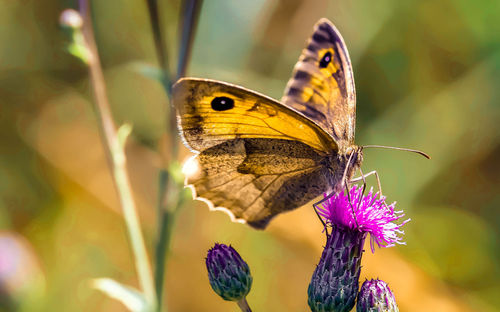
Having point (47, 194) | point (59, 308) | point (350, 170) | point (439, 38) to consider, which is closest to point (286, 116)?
point (350, 170)

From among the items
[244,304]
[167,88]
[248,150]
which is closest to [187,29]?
[167,88]

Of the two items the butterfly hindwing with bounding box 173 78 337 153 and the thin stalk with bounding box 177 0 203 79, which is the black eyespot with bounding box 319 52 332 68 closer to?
the butterfly hindwing with bounding box 173 78 337 153

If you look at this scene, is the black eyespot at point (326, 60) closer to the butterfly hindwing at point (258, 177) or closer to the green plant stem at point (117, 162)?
the butterfly hindwing at point (258, 177)

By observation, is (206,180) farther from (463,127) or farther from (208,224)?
(463,127)

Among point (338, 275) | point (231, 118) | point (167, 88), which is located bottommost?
point (338, 275)

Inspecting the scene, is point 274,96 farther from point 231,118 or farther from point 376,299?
point 376,299

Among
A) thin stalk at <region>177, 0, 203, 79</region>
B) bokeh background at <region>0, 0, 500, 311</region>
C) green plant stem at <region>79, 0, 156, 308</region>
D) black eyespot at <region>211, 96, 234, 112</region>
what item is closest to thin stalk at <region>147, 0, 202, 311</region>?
thin stalk at <region>177, 0, 203, 79</region>
